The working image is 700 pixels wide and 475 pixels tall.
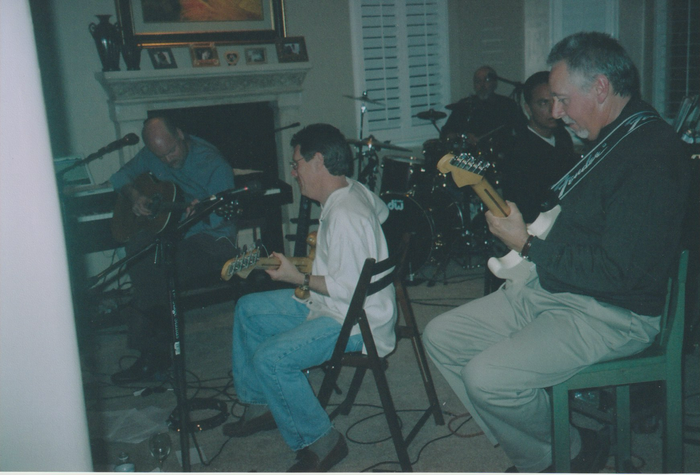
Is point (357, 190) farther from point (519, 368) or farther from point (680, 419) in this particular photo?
point (680, 419)

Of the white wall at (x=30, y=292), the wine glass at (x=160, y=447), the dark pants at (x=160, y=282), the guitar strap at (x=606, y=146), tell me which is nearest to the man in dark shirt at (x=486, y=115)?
the dark pants at (x=160, y=282)

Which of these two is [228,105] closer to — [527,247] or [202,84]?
[202,84]

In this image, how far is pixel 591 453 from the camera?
77.9 inches

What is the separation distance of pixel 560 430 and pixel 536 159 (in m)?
1.52

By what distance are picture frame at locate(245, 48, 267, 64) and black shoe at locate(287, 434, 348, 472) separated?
3696 mm

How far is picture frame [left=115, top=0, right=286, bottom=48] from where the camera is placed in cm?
440

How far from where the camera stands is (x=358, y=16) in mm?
5492

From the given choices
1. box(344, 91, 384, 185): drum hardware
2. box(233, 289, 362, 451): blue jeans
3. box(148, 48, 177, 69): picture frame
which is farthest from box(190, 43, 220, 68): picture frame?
box(233, 289, 362, 451): blue jeans

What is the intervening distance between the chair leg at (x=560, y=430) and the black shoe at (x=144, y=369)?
2.10 metres

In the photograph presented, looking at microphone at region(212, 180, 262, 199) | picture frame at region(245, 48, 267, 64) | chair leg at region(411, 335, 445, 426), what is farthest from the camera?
picture frame at region(245, 48, 267, 64)

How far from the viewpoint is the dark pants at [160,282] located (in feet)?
10.1

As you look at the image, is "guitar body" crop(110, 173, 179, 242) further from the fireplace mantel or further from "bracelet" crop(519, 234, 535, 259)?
"bracelet" crop(519, 234, 535, 259)

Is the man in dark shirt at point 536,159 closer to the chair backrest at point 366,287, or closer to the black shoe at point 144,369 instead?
the chair backrest at point 366,287

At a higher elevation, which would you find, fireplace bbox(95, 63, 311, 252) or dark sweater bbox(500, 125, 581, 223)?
fireplace bbox(95, 63, 311, 252)
